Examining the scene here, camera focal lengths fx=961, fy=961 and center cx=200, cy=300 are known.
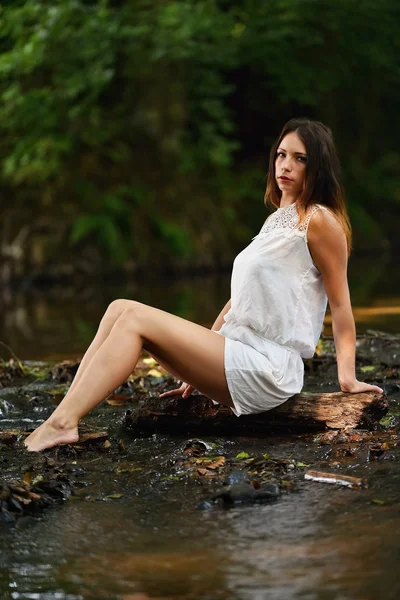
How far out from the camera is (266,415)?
444 cm

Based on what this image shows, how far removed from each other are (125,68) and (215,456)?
16363mm

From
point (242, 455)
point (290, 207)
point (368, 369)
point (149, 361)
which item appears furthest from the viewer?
point (149, 361)

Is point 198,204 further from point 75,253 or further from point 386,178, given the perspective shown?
point 386,178

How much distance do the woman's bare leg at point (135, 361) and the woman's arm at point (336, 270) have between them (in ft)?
1.79

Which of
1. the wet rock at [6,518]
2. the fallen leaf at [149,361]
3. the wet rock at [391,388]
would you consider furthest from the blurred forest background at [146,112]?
the wet rock at [6,518]

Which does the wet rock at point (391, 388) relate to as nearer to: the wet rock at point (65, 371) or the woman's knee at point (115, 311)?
the woman's knee at point (115, 311)

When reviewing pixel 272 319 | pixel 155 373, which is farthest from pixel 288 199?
pixel 155 373

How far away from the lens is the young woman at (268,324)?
4215 millimetres

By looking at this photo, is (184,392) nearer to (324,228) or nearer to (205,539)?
(324,228)

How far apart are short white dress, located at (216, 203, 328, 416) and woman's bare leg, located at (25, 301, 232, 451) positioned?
87 millimetres

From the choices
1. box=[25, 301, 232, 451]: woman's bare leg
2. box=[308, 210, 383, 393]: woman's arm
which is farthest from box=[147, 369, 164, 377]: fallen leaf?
box=[308, 210, 383, 393]: woman's arm

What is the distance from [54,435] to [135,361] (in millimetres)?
477

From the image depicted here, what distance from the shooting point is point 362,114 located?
28.8 m

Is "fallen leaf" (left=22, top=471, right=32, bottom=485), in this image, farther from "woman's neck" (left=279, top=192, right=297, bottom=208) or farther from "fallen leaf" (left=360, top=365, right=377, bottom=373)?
"fallen leaf" (left=360, top=365, right=377, bottom=373)
